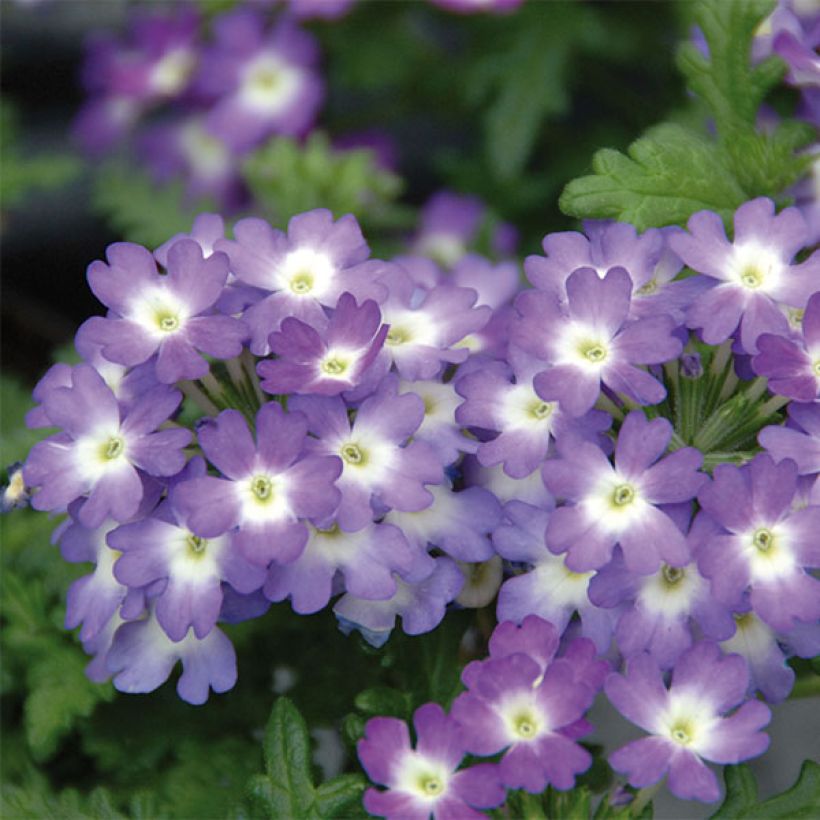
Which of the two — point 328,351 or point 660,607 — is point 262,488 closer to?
point 328,351

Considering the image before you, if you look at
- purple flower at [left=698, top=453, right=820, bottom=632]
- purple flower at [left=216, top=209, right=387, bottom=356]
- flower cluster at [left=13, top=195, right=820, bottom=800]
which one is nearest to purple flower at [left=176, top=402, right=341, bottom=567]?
flower cluster at [left=13, top=195, right=820, bottom=800]

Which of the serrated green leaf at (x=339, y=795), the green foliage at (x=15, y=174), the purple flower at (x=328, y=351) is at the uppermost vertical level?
the purple flower at (x=328, y=351)

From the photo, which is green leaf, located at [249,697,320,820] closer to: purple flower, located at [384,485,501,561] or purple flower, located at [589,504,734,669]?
purple flower, located at [384,485,501,561]

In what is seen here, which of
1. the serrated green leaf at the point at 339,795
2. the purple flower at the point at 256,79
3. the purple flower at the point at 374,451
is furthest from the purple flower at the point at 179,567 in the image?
the purple flower at the point at 256,79

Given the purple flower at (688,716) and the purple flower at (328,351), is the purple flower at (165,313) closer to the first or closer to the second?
the purple flower at (328,351)

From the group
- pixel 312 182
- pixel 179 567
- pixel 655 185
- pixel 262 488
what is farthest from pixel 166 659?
pixel 312 182

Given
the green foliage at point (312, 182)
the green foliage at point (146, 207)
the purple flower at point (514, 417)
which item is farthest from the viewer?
the green foliage at point (146, 207)

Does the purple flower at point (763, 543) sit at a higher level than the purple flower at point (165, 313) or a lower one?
lower
